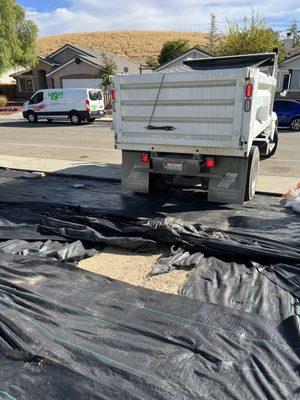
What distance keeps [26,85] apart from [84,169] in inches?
1382

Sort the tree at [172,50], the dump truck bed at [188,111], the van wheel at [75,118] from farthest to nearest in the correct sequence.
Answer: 1. the tree at [172,50]
2. the van wheel at [75,118]
3. the dump truck bed at [188,111]

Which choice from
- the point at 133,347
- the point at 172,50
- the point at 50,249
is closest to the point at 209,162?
the point at 50,249

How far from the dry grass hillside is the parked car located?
62.4 metres

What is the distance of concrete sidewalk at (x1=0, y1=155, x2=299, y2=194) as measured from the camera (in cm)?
760

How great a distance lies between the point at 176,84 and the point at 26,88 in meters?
39.0

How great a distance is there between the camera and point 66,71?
34.8 metres

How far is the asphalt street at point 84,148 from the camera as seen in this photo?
32.8 feet

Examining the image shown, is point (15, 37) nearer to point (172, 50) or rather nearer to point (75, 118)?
point (75, 118)

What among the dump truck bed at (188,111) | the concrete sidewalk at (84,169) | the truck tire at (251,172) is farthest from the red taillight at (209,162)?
the concrete sidewalk at (84,169)

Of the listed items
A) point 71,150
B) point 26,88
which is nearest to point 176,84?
point 71,150

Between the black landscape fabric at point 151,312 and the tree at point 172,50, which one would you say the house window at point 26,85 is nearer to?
the tree at point 172,50

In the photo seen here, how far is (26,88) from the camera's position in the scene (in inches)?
1593

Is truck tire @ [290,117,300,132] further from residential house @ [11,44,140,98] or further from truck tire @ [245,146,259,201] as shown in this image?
residential house @ [11,44,140,98]

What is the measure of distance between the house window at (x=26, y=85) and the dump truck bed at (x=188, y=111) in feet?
123
